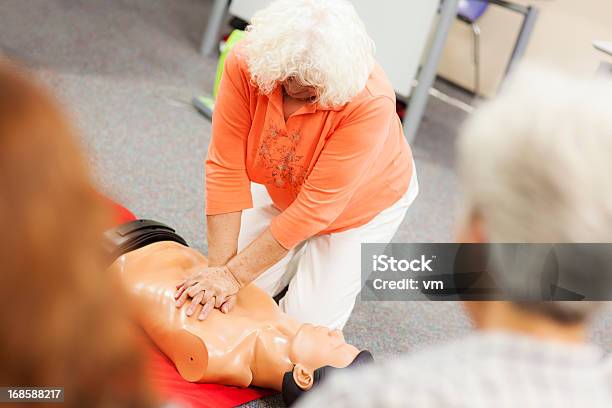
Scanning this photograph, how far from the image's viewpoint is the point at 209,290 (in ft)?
5.68

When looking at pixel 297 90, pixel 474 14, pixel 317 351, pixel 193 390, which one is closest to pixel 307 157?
pixel 297 90

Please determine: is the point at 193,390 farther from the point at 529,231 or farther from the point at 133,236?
the point at 529,231

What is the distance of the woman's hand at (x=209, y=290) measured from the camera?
5.55 feet

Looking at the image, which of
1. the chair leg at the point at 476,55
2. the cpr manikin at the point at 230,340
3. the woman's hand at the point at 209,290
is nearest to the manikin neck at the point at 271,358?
the cpr manikin at the point at 230,340

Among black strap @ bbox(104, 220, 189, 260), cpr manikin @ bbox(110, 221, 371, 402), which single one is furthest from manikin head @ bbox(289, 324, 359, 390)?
black strap @ bbox(104, 220, 189, 260)

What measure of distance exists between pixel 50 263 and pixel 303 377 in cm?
125

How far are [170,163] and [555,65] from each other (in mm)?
2166

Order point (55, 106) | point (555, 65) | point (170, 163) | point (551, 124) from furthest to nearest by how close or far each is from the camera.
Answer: point (170, 163)
point (555, 65)
point (551, 124)
point (55, 106)

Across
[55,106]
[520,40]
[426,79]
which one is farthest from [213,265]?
[520,40]

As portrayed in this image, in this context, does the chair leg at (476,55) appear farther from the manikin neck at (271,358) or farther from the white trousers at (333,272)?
the manikin neck at (271,358)

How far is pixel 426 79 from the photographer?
3639 mm

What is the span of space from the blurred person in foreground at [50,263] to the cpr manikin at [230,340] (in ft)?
3.82

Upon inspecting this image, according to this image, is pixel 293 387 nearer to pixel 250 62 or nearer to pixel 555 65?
pixel 250 62

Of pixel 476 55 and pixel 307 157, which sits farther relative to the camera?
pixel 476 55
